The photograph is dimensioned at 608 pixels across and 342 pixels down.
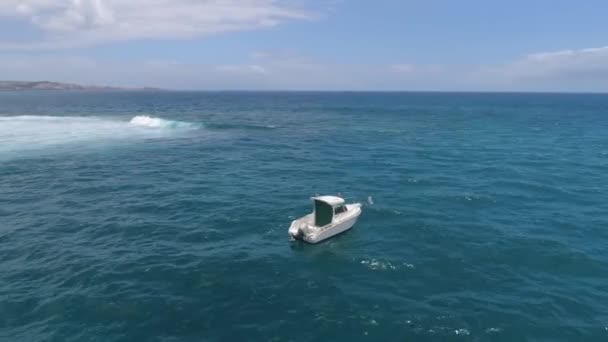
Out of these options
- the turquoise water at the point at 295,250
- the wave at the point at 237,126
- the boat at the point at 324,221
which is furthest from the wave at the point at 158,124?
the boat at the point at 324,221

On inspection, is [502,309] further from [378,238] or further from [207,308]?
[207,308]

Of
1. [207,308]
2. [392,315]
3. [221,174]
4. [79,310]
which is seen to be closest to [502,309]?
[392,315]

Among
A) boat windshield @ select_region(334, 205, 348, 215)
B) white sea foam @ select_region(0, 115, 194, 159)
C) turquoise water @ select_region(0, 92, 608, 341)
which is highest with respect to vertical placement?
white sea foam @ select_region(0, 115, 194, 159)

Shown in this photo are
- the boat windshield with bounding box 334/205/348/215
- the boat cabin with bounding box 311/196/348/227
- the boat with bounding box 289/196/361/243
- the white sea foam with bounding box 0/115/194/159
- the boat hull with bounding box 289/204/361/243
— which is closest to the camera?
the boat hull with bounding box 289/204/361/243

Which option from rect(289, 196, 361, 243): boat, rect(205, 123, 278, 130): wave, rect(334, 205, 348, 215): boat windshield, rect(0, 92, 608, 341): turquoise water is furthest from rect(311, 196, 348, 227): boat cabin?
rect(205, 123, 278, 130): wave

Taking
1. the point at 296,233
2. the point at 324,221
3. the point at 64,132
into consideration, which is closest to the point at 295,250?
the point at 296,233

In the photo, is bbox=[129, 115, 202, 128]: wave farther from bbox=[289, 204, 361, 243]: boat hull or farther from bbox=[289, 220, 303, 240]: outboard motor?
bbox=[289, 220, 303, 240]: outboard motor

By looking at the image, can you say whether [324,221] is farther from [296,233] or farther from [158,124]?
[158,124]
